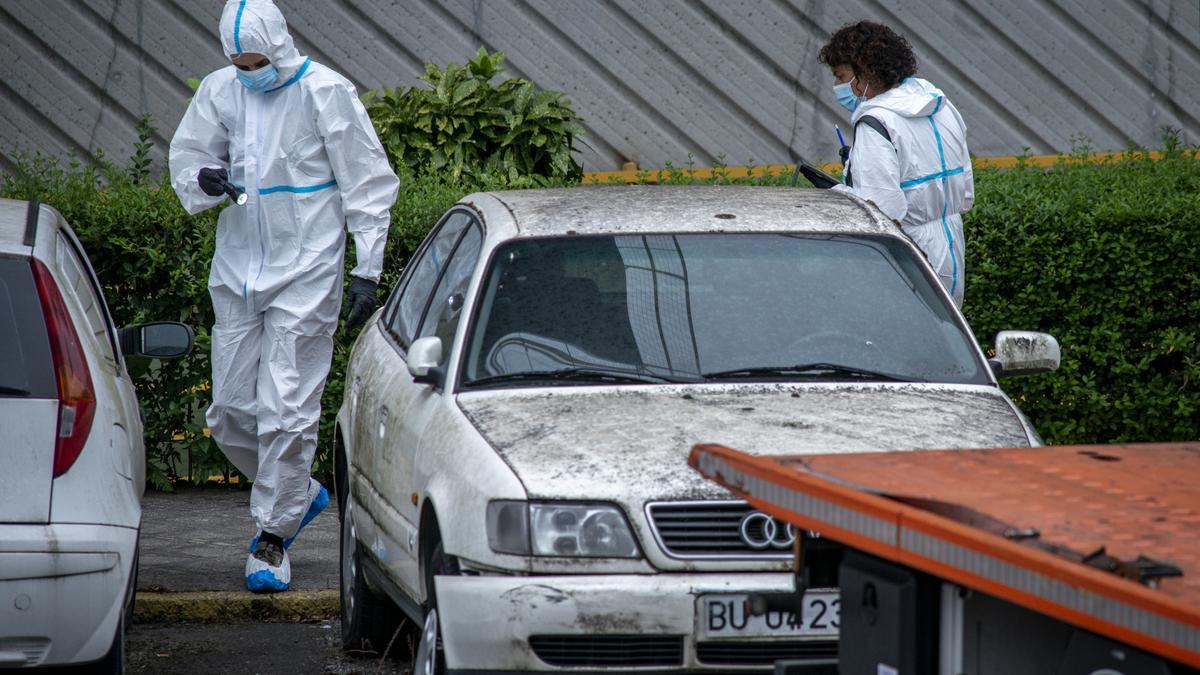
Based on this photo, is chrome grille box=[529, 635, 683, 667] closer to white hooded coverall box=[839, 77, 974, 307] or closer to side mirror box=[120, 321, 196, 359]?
side mirror box=[120, 321, 196, 359]

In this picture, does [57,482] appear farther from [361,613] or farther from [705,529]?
[361,613]

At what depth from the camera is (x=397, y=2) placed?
11820mm

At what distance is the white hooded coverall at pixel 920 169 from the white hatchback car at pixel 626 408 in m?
1.06

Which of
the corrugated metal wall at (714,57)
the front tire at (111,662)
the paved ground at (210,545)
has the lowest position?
the paved ground at (210,545)

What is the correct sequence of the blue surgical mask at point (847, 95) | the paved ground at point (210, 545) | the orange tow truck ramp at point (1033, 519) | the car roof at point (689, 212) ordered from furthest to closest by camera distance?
the blue surgical mask at point (847, 95) < the paved ground at point (210, 545) < the car roof at point (689, 212) < the orange tow truck ramp at point (1033, 519)

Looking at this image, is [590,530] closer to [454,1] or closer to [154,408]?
[154,408]

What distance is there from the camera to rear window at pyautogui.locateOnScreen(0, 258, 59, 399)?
4.46m

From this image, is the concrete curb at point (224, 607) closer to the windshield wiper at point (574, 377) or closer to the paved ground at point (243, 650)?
the paved ground at point (243, 650)

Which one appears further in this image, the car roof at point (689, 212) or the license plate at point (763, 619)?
the car roof at point (689, 212)

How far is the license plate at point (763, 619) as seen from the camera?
166 inches

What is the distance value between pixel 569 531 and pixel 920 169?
Answer: 3.41 metres

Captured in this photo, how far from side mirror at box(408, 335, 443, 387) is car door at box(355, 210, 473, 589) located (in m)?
0.13

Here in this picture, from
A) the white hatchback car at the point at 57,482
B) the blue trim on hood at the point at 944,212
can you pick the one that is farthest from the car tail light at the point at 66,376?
the blue trim on hood at the point at 944,212

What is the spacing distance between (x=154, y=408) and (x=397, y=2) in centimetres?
414
